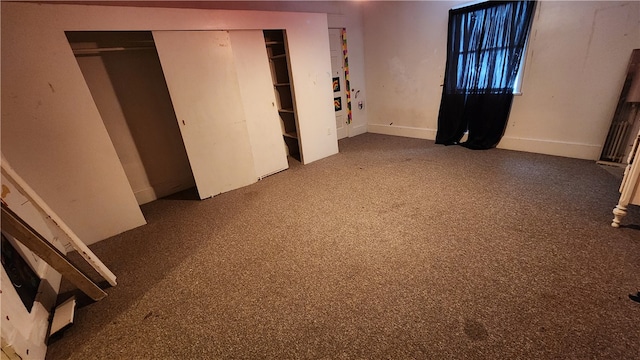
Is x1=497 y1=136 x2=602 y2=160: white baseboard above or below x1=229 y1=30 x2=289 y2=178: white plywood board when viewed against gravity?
below

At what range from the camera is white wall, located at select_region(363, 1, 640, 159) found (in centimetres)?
280

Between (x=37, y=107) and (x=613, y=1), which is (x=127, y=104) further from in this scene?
(x=613, y=1)

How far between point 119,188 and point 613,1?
548 cm

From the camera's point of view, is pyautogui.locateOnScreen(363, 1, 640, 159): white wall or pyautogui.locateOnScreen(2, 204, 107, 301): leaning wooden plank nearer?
pyautogui.locateOnScreen(2, 204, 107, 301): leaning wooden plank

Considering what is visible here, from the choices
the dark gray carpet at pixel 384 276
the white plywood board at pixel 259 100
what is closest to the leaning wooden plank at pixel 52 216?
the dark gray carpet at pixel 384 276

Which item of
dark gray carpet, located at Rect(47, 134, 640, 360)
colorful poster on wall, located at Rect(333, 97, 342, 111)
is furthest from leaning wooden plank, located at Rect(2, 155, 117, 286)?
colorful poster on wall, located at Rect(333, 97, 342, 111)

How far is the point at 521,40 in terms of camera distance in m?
3.24

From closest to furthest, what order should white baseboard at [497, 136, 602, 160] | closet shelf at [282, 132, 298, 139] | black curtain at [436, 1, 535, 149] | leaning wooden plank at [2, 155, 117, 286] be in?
leaning wooden plank at [2, 155, 117, 286], white baseboard at [497, 136, 602, 160], black curtain at [436, 1, 535, 149], closet shelf at [282, 132, 298, 139]

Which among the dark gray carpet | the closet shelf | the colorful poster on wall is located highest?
the colorful poster on wall

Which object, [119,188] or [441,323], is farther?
[119,188]

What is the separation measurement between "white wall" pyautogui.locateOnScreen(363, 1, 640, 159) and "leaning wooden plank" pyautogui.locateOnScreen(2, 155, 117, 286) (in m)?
4.81

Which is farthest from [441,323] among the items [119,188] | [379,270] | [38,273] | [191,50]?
[191,50]

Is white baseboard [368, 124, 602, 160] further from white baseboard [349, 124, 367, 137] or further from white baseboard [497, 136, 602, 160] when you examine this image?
white baseboard [349, 124, 367, 137]

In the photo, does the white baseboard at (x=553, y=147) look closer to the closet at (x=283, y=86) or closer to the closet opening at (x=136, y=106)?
the closet at (x=283, y=86)
